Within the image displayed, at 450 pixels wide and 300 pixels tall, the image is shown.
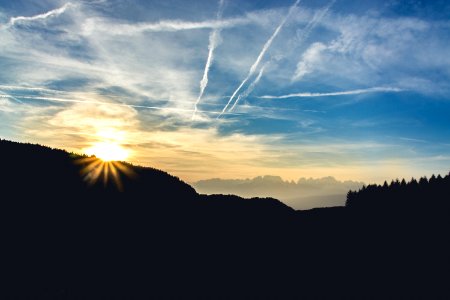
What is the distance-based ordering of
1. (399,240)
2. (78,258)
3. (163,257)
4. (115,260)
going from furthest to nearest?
(399,240) < (163,257) < (115,260) < (78,258)

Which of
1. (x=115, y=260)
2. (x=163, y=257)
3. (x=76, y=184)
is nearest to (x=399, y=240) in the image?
(x=163, y=257)

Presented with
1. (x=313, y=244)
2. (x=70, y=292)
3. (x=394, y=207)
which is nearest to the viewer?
(x=70, y=292)

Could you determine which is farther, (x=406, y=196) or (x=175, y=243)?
(x=406, y=196)

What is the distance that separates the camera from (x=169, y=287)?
111ft

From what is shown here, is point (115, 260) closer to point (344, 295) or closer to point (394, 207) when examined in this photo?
point (344, 295)

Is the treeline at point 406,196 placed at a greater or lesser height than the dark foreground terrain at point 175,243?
greater

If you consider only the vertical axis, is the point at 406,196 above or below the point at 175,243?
above

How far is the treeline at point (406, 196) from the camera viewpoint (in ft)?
225

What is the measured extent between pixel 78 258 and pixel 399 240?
56376mm

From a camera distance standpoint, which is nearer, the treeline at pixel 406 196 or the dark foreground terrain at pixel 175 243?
the dark foreground terrain at pixel 175 243

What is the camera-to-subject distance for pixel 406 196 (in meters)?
78.7

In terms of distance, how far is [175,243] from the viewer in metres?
42.4

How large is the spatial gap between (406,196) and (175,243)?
61.0m

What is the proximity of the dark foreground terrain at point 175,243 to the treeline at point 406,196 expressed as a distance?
53 cm
